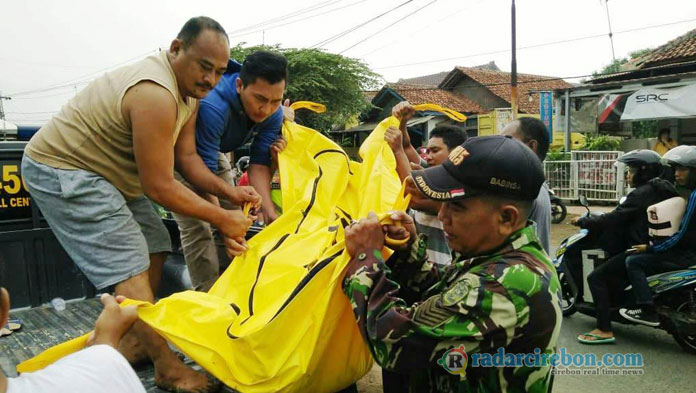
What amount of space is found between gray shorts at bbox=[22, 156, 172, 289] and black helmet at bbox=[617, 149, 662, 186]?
4.01 m

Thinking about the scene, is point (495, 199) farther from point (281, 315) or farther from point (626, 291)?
point (626, 291)

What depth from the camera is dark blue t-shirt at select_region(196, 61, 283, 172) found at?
2.69 metres

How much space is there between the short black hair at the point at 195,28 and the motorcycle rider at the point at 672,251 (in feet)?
12.3

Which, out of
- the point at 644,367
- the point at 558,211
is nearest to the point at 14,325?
the point at 644,367

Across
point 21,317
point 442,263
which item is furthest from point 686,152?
point 21,317

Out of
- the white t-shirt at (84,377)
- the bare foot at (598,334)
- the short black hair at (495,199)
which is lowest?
the bare foot at (598,334)

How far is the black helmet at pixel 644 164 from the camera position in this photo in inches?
170

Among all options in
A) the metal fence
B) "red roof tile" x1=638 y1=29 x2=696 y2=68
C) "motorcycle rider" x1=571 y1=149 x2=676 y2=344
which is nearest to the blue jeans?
"motorcycle rider" x1=571 y1=149 x2=676 y2=344

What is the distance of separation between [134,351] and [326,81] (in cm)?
2238

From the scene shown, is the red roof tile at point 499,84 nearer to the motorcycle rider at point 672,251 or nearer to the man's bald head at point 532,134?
the motorcycle rider at point 672,251

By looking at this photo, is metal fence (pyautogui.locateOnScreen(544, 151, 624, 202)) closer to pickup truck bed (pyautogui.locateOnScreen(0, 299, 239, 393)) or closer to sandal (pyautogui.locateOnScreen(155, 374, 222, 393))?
pickup truck bed (pyautogui.locateOnScreen(0, 299, 239, 393))

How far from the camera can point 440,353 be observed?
1.32m

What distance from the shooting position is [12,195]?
308cm

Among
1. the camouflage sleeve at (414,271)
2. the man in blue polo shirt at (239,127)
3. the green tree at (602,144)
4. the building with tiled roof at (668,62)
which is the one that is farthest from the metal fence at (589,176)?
the camouflage sleeve at (414,271)
